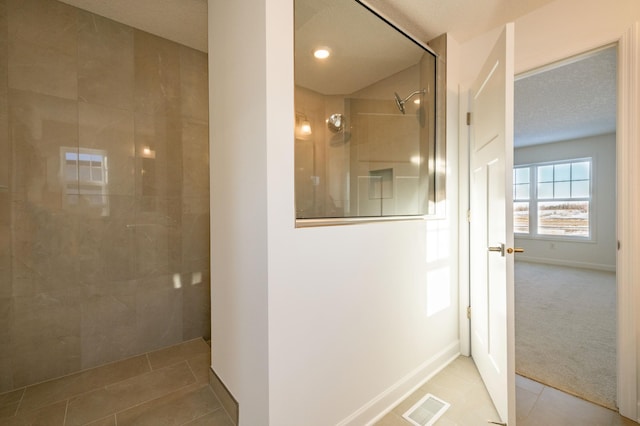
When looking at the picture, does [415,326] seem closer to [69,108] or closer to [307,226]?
[307,226]

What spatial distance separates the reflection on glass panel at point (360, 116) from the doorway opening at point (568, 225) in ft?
2.62

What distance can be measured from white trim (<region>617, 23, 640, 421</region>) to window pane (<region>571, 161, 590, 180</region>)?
5.43m

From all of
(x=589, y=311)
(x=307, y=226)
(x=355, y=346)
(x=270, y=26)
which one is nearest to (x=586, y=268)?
(x=589, y=311)

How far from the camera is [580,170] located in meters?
5.61

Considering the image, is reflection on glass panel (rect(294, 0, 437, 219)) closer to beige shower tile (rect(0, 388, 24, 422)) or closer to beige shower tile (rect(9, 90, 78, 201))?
beige shower tile (rect(9, 90, 78, 201))

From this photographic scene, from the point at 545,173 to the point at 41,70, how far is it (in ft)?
26.6

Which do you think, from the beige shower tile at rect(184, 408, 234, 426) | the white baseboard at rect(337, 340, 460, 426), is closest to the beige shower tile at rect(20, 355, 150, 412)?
the beige shower tile at rect(184, 408, 234, 426)

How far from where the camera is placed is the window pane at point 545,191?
601cm

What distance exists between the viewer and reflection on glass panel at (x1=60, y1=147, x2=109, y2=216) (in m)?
1.85

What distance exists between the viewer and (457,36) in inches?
84.0

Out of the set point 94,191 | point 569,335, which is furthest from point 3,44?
point 569,335

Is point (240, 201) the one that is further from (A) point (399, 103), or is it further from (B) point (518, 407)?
(B) point (518, 407)

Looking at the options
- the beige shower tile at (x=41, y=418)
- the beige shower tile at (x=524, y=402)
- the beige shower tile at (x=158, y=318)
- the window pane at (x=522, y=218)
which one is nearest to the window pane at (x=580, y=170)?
the window pane at (x=522, y=218)

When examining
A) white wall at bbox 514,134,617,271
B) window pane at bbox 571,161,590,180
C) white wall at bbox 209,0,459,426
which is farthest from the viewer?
window pane at bbox 571,161,590,180
